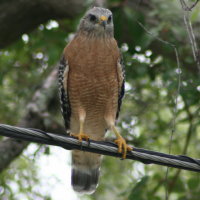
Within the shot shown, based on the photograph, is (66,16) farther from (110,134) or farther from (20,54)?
(110,134)

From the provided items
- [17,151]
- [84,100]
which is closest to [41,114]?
[17,151]

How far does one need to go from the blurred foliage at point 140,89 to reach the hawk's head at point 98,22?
15 centimetres

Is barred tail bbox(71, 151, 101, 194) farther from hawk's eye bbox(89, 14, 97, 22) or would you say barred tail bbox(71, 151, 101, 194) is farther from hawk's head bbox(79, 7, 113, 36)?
hawk's eye bbox(89, 14, 97, 22)

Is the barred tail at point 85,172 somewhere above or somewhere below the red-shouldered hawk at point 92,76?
below

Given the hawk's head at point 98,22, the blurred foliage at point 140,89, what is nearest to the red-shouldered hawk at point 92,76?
the hawk's head at point 98,22

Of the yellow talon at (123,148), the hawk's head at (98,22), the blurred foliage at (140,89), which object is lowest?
the blurred foliage at (140,89)

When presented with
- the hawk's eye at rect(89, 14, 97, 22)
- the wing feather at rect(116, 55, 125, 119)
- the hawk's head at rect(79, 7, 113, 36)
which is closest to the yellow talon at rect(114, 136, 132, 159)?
the wing feather at rect(116, 55, 125, 119)

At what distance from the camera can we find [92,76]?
16.7ft

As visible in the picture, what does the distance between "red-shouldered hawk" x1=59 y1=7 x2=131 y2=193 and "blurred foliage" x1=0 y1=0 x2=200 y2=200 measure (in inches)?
12.3

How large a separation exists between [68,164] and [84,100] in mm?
3231

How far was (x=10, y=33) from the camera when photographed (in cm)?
732

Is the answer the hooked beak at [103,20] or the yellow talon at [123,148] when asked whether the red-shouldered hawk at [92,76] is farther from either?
the yellow talon at [123,148]

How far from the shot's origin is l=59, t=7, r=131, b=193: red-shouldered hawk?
16.7ft

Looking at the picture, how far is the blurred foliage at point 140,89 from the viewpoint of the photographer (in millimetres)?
5711
